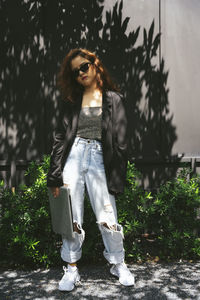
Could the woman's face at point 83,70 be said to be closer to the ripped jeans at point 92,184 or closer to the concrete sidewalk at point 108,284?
the ripped jeans at point 92,184

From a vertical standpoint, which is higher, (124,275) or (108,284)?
(124,275)

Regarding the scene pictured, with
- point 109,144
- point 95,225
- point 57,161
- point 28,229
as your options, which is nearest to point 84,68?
point 109,144

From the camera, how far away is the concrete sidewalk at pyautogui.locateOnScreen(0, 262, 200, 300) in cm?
330

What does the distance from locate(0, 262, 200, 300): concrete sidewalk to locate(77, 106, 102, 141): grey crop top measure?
1.61 m

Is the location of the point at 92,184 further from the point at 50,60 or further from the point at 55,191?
the point at 50,60

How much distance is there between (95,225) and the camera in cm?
414

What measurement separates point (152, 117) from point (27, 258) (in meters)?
2.79

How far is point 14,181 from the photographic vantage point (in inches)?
190

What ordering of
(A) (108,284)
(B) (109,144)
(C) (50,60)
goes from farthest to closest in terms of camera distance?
1. (C) (50,60)
2. (A) (108,284)
3. (B) (109,144)

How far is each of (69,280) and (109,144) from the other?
1.52m

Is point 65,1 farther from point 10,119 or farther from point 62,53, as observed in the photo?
point 10,119

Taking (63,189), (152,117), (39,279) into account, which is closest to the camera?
A: (63,189)

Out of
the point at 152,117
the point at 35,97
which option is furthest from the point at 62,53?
the point at 152,117

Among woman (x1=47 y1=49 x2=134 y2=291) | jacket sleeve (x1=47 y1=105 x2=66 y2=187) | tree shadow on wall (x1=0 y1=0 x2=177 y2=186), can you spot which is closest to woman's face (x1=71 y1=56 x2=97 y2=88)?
woman (x1=47 y1=49 x2=134 y2=291)
